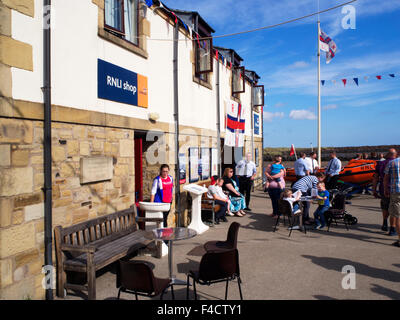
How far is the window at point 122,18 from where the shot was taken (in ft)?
18.7

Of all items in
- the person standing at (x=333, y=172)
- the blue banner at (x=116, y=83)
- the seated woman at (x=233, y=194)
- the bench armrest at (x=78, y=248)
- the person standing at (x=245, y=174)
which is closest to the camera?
the bench armrest at (x=78, y=248)

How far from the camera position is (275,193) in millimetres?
8969

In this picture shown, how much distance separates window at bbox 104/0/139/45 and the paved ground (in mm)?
4215

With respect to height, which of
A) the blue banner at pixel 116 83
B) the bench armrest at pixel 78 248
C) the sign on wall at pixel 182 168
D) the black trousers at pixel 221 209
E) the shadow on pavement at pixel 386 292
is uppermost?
the blue banner at pixel 116 83

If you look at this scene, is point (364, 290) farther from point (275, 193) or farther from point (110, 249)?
point (275, 193)

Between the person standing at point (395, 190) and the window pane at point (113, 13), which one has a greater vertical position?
the window pane at point (113, 13)

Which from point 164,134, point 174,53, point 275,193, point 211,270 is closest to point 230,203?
point 275,193

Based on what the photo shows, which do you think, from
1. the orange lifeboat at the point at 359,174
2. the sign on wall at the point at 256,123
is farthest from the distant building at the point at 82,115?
the sign on wall at the point at 256,123

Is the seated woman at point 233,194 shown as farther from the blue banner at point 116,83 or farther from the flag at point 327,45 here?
the flag at point 327,45

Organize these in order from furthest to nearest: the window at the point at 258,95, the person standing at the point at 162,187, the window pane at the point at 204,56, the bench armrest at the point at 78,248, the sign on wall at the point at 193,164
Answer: the window at the point at 258,95, the window pane at the point at 204,56, the sign on wall at the point at 193,164, the person standing at the point at 162,187, the bench armrest at the point at 78,248

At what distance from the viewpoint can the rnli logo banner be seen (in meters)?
5.27

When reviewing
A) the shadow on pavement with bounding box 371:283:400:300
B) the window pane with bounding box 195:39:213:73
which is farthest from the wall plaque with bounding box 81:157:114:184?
the window pane with bounding box 195:39:213:73

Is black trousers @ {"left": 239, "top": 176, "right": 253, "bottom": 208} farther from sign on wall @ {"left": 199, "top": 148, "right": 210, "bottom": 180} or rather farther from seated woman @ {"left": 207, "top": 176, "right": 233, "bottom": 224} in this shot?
seated woman @ {"left": 207, "top": 176, "right": 233, "bottom": 224}

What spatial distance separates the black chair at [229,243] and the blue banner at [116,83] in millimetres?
2958
